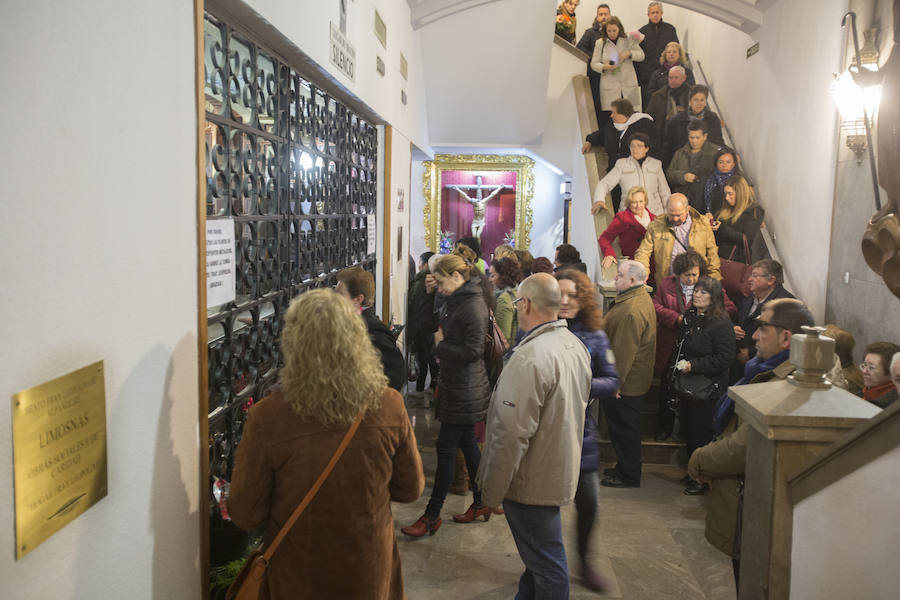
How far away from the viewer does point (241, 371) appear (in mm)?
3330

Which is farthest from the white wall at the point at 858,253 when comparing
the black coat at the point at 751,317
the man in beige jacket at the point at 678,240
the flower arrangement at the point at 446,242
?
the flower arrangement at the point at 446,242

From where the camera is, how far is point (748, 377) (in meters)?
4.15

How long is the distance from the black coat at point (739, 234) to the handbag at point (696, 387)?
252 cm

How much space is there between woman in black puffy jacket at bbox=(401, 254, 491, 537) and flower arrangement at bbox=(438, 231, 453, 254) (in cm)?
902

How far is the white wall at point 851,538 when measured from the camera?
77.9 inches

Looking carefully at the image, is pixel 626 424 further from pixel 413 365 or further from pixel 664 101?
pixel 664 101

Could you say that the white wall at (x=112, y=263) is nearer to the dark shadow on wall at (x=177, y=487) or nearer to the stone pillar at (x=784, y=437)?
the dark shadow on wall at (x=177, y=487)

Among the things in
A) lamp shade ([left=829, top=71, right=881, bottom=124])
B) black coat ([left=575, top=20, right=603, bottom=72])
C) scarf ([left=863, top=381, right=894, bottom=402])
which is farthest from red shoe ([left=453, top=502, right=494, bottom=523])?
black coat ([left=575, top=20, right=603, bottom=72])

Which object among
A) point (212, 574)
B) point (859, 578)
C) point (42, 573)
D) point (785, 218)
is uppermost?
point (785, 218)

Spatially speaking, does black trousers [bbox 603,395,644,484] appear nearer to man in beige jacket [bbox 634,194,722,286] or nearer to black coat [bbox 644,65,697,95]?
man in beige jacket [bbox 634,194,722,286]

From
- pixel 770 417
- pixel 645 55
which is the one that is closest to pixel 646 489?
pixel 770 417

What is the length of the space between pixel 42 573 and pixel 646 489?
4892 mm

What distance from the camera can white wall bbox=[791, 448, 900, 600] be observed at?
1.98 metres

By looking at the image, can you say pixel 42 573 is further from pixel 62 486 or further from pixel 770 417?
pixel 770 417
